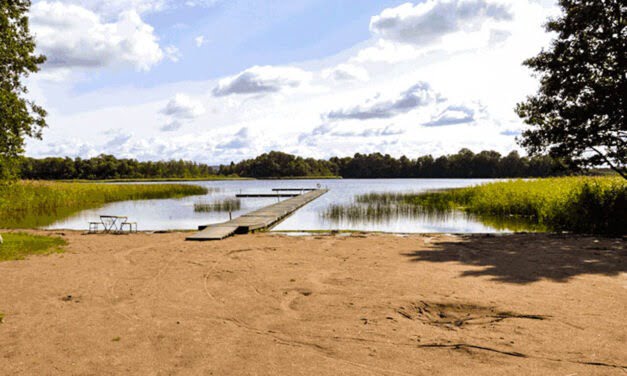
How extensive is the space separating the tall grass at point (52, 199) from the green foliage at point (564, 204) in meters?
22.0

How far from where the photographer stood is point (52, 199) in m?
30.0

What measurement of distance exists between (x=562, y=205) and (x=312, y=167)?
11797 cm

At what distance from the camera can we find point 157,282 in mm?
7891

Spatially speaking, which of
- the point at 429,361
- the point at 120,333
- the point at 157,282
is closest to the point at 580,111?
the point at 429,361

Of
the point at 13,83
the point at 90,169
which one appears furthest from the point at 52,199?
the point at 90,169

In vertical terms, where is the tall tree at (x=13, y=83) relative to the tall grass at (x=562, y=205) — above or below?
above

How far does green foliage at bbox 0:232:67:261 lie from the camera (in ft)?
35.1

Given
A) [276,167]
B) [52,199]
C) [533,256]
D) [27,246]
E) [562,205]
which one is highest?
[276,167]

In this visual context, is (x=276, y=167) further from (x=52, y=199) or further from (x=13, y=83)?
(x=13, y=83)

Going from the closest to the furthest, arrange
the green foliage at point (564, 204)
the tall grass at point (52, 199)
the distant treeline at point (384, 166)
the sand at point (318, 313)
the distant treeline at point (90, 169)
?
1. the sand at point (318, 313)
2. the green foliage at point (564, 204)
3. the tall grass at point (52, 199)
4. the distant treeline at point (90, 169)
5. the distant treeline at point (384, 166)

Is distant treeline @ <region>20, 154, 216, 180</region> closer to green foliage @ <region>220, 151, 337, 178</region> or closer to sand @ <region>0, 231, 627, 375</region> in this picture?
green foliage @ <region>220, 151, 337, 178</region>

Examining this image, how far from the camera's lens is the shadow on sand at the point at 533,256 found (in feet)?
27.1

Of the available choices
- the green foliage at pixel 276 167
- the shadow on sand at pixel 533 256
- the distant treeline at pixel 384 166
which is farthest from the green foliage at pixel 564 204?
the green foliage at pixel 276 167

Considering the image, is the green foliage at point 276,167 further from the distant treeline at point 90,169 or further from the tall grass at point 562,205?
the tall grass at point 562,205
